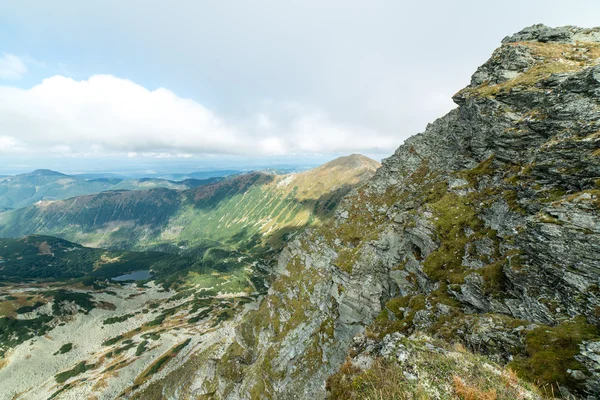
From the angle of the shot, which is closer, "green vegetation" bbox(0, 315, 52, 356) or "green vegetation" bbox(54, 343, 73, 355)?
"green vegetation" bbox(0, 315, 52, 356)

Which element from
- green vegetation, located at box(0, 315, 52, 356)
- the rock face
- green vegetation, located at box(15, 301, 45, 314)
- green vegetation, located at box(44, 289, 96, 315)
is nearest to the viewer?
the rock face

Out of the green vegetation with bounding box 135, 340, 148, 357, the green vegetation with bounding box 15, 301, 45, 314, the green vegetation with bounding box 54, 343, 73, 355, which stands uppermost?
the green vegetation with bounding box 15, 301, 45, 314

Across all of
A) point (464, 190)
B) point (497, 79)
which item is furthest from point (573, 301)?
point (497, 79)

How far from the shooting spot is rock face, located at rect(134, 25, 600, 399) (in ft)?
58.7

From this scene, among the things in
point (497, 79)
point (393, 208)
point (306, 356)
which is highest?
point (497, 79)

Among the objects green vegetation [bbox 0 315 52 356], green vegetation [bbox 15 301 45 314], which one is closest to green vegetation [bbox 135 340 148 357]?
green vegetation [bbox 0 315 52 356]

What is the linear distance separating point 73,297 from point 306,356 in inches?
8333

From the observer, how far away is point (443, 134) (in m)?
76.8

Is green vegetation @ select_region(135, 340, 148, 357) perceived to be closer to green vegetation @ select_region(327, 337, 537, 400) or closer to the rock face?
the rock face

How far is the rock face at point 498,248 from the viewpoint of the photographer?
17906 mm

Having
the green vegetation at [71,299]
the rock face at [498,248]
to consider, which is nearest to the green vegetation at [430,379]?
the rock face at [498,248]

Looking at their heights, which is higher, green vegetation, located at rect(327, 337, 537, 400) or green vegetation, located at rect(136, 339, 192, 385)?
green vegetation, located at rect(327, 337, 537, 400)

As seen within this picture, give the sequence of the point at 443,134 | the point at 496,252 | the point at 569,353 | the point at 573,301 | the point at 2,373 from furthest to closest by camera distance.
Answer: the point at 2,373, the point at 443,134, the point at 496,252, the point at 573,301, the point at 569,353

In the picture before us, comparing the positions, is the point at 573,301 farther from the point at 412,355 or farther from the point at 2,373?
the point at 2,373
